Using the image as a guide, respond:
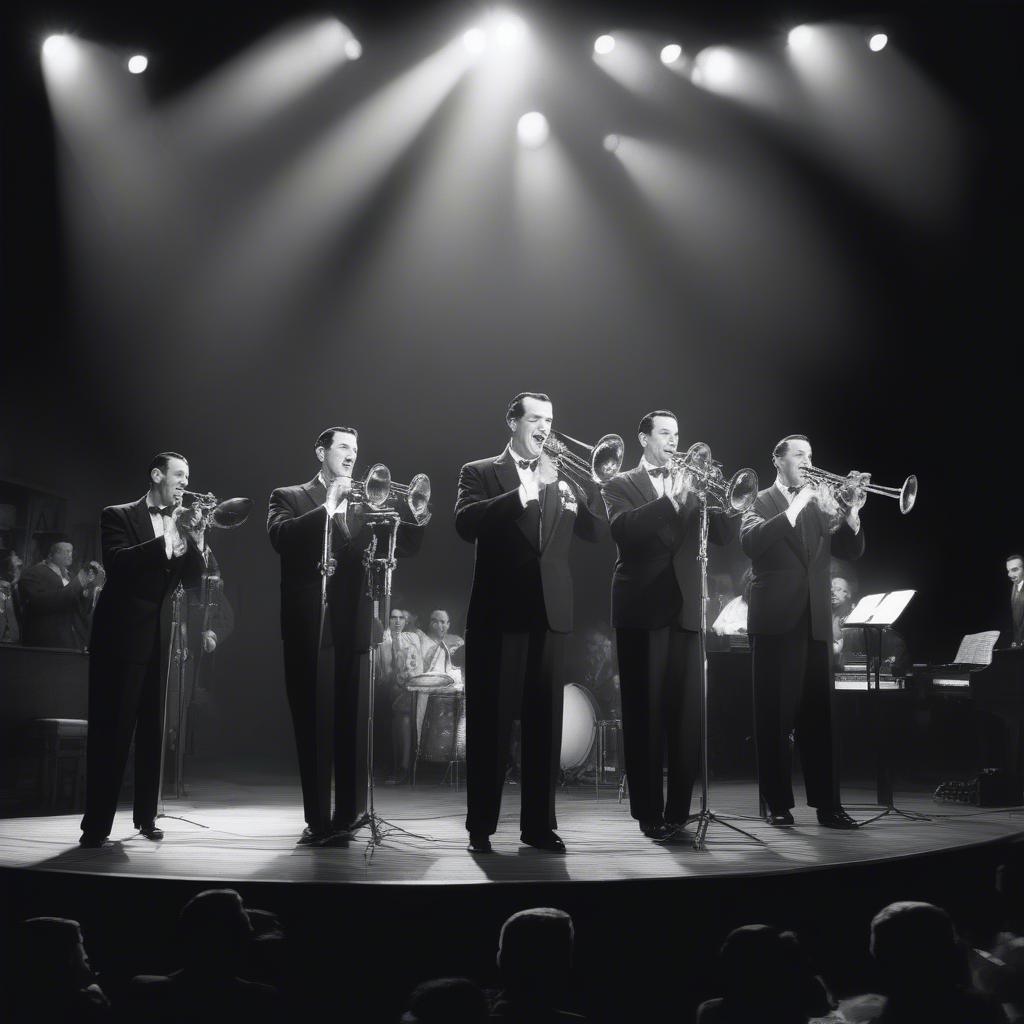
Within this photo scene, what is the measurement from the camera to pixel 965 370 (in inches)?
439

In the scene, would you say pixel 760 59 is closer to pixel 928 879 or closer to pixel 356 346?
pixel 356 346

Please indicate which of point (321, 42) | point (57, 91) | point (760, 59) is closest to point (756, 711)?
point (760, 59)

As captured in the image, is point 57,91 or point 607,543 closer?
point 57,91

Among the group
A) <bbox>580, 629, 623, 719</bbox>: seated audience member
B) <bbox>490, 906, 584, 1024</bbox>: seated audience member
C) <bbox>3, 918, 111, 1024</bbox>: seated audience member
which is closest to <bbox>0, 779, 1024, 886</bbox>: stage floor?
<bbox>3, 918, 111, 1024</bbox>: seated audience member

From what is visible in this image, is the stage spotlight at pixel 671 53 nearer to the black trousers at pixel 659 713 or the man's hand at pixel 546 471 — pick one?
the man's hand at pixel 546 471

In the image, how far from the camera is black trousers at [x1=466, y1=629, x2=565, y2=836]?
4.57 meters

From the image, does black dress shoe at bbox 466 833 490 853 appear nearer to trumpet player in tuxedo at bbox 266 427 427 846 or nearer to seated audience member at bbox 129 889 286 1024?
trumpet player in tuxedo at bbox 266 427 427 846

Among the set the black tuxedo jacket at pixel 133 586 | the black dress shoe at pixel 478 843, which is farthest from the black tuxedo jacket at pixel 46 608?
the black dress shoe at pixel 478 843

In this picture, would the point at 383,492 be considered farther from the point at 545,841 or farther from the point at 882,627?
the point at 882,627

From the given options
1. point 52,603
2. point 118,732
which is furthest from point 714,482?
point 52,603

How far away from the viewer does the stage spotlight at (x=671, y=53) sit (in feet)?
29.8

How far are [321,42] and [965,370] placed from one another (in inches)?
281

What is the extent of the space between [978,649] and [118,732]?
20.2 ft

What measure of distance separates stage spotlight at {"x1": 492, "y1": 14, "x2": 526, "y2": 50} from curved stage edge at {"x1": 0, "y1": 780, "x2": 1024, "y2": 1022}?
22.8 ft
